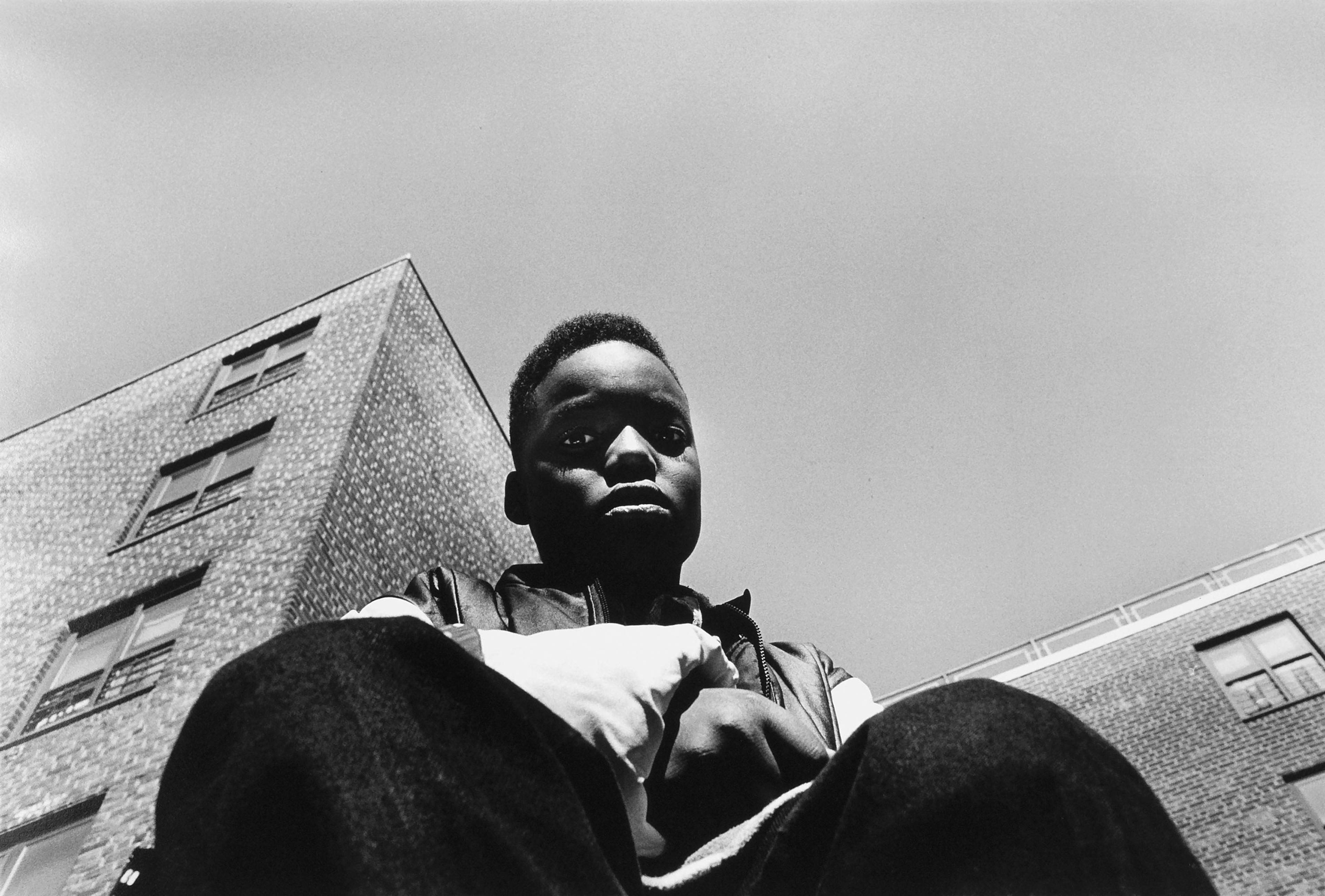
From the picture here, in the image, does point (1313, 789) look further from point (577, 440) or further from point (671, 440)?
point (577, 440)

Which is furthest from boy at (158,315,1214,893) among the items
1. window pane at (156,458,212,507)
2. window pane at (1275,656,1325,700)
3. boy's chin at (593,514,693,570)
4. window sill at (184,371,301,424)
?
window pane at (1275,656,1325,700)

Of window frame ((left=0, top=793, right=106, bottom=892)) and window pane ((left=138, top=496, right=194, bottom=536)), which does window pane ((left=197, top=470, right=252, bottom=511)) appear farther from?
window frame ((left=0, top=793, right=106, bottom=892))

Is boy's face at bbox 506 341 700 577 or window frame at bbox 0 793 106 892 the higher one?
window frame at bbox 0 793 106 892

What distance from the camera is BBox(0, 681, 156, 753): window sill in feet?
32.2

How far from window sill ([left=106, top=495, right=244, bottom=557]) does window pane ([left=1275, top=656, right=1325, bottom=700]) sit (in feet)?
50.8

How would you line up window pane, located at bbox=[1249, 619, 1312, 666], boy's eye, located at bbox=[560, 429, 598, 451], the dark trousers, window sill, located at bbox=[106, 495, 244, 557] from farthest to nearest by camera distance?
window pane, located at bbox=[1249, 619, 1312, 666], window sill, located at bbox=[106, 495, 244, 557], boy's eye, located at bbox=[560, 429, 598, 451], the dark trousers

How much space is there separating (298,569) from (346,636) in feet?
30.8

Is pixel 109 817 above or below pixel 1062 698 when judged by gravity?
above

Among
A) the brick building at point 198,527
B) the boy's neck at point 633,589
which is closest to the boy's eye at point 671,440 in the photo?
the boy's neck at point 633,589

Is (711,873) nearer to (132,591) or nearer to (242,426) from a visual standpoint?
(132,591)

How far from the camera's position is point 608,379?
2898 millimetres

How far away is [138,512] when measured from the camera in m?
13.7

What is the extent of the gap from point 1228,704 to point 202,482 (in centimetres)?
1571

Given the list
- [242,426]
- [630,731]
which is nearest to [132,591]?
[242,426]
